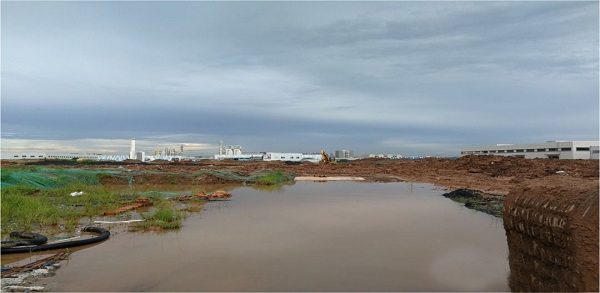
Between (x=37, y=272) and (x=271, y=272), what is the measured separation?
3.01m

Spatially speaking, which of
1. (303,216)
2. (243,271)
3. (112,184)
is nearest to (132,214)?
(303,216)

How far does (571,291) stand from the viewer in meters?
2.96

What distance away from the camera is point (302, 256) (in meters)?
5.67

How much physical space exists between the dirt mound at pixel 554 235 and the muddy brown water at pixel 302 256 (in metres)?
0.82

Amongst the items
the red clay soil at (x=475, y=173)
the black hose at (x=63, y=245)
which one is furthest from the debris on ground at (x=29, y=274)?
the red clay soil at (x=475, y=173)

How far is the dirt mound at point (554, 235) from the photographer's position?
2.82 m

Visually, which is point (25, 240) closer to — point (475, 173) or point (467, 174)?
point (467, 174)

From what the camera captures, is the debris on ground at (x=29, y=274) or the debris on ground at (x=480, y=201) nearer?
the debris on ground at (x=29, y=274)

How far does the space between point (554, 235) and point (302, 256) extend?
3.46m

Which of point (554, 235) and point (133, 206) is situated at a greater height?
point (554, 235)

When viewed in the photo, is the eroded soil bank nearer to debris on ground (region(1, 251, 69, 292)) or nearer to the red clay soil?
the red clay soil

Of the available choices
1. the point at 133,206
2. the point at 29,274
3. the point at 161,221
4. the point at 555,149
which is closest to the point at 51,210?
the point at 133,206

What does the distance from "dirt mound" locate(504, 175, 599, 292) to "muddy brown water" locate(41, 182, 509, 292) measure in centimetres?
82

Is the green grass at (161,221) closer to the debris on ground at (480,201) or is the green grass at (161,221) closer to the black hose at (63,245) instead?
the black hose at (63,245)
